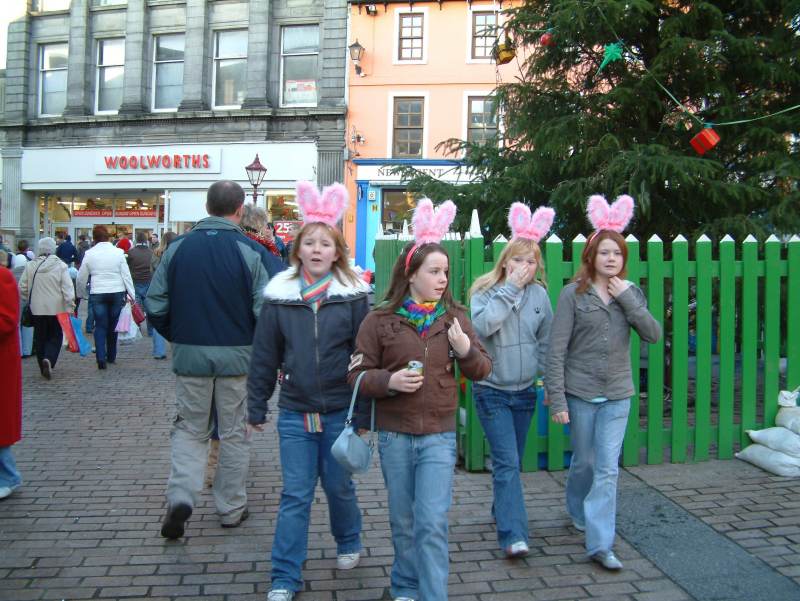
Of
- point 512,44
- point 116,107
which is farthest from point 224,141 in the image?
point 512,44

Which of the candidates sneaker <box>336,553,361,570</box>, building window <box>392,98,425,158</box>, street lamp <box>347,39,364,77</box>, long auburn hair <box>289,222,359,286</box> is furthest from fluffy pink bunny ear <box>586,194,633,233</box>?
street lamp <box>347,39,364,77</box>

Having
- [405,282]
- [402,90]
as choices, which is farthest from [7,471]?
[402,90]

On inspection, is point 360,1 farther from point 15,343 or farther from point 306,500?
point 306,500

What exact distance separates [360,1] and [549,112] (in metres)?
16.7

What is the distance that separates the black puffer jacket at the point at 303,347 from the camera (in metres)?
3.57

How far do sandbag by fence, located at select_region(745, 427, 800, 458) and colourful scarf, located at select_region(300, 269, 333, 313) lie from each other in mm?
3814

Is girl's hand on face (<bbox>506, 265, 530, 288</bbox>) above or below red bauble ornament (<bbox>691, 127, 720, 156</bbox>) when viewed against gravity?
below

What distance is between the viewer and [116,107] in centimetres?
2552

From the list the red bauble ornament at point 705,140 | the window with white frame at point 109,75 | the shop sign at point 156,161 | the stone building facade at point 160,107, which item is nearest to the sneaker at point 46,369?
the red bauble ornament at point 705,140

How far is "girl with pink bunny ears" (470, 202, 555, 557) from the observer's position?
157 inches

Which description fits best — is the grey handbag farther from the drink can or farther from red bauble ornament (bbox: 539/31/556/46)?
red bauble ornament (bbox: 539/31/556/46)

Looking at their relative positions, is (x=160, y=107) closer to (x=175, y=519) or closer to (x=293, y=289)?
(x=175, y=519)

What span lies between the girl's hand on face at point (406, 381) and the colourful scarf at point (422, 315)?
0.25 metres

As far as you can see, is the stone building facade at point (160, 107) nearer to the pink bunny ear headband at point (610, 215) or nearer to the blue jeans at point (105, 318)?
the blue jeans at point (105, 318)
